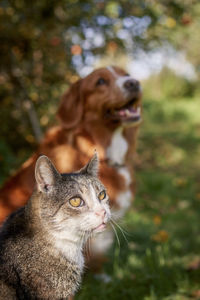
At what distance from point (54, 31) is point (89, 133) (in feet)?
7.48

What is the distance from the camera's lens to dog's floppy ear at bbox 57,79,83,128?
3428mm

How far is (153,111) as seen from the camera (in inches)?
491

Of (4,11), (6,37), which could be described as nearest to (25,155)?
(6,37)

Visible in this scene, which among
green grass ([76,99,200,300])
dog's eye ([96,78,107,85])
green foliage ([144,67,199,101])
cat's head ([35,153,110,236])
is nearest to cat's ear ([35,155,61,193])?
cat's head ([35,153,110,236])

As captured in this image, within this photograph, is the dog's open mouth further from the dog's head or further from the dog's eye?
the dog's eye

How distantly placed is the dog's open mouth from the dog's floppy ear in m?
0.34

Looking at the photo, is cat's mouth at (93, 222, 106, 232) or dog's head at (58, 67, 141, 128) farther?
dog's head at (58, 67, 141, 128)

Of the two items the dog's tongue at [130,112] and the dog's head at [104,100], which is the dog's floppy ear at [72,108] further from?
the dog's tongue at [130,112]

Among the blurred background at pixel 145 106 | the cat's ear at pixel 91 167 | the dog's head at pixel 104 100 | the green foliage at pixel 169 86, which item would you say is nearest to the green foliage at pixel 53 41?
the blurred background at pixel 145 106

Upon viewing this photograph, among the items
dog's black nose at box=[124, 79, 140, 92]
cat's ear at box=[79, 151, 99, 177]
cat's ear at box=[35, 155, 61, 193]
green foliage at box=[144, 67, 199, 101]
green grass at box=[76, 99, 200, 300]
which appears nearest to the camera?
cat's ear at box=[35, 155, 61, 193]

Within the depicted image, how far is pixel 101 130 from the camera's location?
3406 mm

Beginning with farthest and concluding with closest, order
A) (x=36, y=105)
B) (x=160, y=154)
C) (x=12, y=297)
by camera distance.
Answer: (x=160, y=154)
(x=36, y=105)
(x=12, y=297)

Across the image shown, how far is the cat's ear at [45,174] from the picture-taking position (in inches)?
65.7

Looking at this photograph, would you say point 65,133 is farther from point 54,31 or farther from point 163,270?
point 54,31
